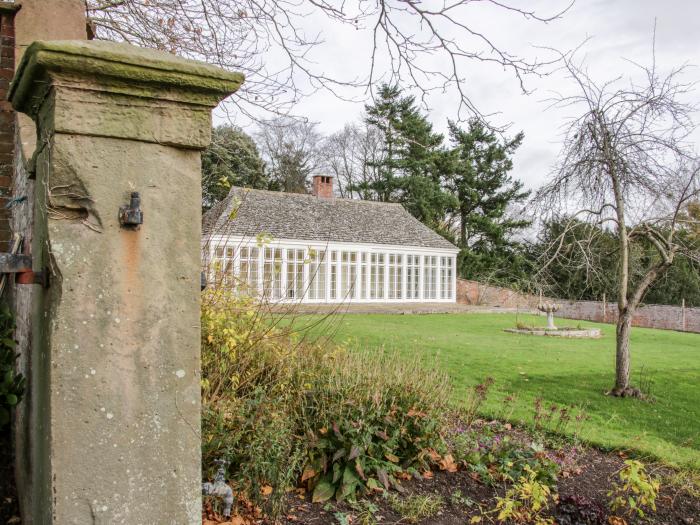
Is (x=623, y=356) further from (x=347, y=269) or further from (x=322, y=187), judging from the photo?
(x=322, y=187)

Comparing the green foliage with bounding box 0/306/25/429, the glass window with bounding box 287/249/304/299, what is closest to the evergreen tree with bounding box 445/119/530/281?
the glass window with bounding box 287/249/304/299

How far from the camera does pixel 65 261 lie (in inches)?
78.4

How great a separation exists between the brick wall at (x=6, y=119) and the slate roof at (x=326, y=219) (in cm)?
1953

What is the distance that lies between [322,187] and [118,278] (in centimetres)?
Answer: 2835

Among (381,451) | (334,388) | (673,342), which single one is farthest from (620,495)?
(673,342)

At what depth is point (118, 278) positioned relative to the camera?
206cm

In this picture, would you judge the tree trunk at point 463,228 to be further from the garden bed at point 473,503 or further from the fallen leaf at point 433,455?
the fallen leaf at point 433,455

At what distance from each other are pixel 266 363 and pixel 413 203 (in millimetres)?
32484

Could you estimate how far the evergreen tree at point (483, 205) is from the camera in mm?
36281

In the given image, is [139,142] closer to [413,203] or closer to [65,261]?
[65,261]

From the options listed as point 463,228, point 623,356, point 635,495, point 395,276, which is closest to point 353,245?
point 395,276

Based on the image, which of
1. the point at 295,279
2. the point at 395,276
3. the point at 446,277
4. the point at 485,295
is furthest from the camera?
the point at 485,295

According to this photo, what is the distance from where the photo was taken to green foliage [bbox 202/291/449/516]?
12.3 feet

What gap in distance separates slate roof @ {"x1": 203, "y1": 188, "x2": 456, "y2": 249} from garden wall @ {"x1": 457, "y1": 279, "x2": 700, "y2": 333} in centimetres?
323
